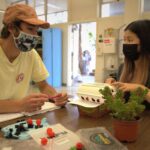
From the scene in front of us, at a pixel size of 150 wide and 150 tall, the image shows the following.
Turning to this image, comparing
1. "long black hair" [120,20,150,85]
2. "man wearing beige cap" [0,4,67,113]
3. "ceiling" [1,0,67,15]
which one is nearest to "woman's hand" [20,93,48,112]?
"man wearing beige cap" [0,4,67,113]

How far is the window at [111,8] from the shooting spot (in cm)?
514

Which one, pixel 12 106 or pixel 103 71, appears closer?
pixel 12 106

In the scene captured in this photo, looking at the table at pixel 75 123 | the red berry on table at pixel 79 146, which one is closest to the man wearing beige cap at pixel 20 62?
the table at pixel 75 123

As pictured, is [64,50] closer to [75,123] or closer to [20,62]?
[20,62]

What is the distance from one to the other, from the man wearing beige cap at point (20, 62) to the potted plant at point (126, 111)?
0.49 metres

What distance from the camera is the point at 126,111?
0.76 metres

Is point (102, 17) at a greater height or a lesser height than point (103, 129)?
greater

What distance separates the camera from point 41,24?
1.32 metres

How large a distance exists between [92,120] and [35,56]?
2.74 feet

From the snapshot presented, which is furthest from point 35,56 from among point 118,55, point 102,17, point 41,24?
point 102,17

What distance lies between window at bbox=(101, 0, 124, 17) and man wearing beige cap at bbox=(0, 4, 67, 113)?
4.09 meters

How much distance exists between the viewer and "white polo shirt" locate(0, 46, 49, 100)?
4.62 ft

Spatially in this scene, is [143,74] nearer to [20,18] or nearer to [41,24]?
[41,24]

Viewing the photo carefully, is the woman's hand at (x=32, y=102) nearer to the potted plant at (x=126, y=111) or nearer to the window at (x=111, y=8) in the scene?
the potted plant at (x=126, y=111)
